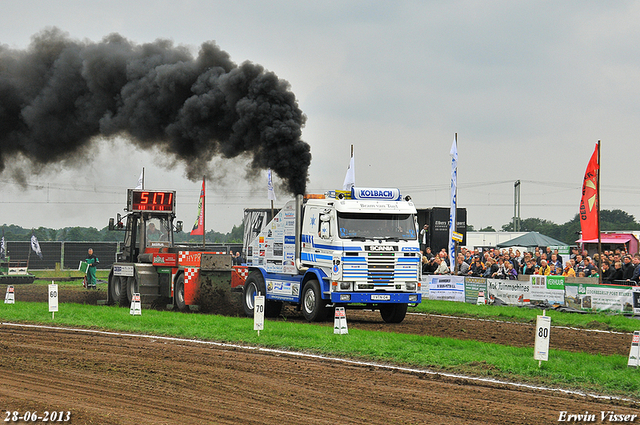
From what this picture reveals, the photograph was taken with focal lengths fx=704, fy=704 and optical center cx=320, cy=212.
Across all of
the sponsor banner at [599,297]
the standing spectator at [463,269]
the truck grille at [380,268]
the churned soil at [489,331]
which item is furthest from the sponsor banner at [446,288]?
the truck grille at [380,268]

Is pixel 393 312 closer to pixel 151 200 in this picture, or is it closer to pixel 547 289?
pixel 547 289

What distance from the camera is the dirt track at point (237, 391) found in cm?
812

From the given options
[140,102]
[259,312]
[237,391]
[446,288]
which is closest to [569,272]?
[446,288]

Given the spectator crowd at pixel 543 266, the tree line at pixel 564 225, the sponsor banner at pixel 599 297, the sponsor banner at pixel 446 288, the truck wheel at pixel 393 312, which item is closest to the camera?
Answer: the truck wheel at pixel 393 312

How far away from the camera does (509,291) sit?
2422 cm

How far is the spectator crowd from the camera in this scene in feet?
72.6

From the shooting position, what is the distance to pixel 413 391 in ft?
31.6

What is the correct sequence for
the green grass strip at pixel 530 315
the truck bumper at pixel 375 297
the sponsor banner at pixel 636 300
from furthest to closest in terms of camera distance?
the sponsor banner at pixel 636 300 < the green grass strip at pixel 530 315 < the truck bumper at pixel 375 297

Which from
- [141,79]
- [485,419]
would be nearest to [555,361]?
[485,419]

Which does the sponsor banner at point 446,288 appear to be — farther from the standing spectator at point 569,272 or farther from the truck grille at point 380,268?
the truck grille at point 380,268

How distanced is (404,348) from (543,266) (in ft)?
39.9

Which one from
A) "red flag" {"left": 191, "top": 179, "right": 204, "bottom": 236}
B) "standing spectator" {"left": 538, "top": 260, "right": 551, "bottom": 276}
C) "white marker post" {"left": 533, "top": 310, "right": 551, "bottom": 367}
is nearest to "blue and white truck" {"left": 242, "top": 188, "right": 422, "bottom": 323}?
"white marker post" {"left": 533, "top": 310, "right": 551, "bottom": 367}

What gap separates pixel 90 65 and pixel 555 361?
67.5 feet

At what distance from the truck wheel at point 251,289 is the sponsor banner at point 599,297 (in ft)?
31.8
